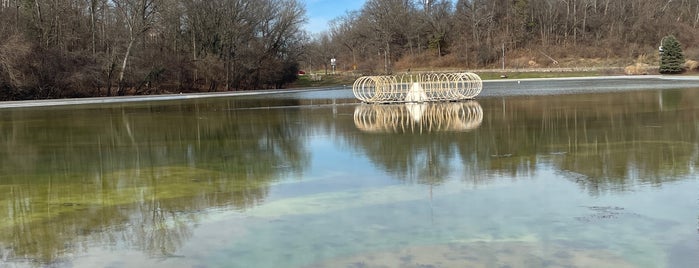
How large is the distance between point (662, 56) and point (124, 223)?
58.2 m

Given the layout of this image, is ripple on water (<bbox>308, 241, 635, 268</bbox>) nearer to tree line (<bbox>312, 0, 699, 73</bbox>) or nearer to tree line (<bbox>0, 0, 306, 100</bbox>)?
tree line (<bbox>0, 0, 306, 100</bbox>)

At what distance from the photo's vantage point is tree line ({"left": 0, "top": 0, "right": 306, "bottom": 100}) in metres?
40.0

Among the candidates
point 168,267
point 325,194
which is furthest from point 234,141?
point 168,267

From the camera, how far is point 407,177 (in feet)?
29.4

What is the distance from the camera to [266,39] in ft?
196

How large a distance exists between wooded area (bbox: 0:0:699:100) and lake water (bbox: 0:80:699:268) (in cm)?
2997

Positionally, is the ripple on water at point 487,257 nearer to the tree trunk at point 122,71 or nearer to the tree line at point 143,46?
the tree line at point 143,46

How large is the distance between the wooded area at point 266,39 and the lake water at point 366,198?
98.3ft

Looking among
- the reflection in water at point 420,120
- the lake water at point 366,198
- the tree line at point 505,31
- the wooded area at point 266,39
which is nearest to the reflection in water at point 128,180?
the lake water at point 366,198

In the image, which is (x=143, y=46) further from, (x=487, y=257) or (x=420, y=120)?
(x=487, y=257)

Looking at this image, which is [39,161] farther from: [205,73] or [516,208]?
[205,73]

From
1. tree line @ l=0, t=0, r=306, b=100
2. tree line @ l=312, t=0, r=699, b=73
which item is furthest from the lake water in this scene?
tree line @ l=312, t=0, r=699, b=73

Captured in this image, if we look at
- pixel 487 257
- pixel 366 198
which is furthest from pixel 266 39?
pixel 487 257

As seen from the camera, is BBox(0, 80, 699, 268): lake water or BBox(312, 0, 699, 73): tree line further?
BBox(312, 0, 699, 73): tree line
